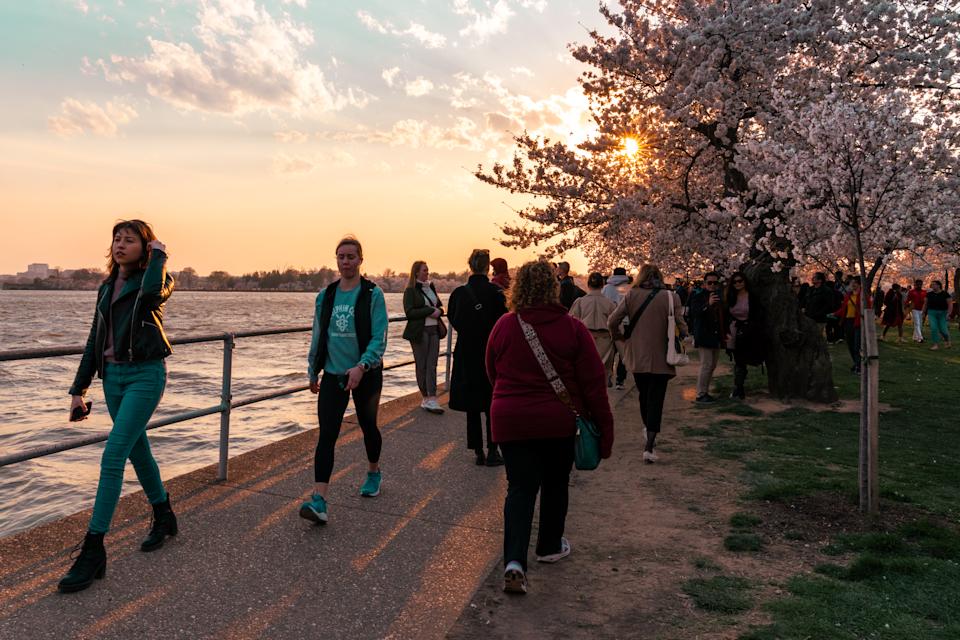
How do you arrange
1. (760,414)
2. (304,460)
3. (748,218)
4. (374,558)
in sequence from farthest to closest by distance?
(748,218), (760,414), (304,460), (374,558)

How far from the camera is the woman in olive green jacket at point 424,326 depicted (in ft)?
A: 27.7

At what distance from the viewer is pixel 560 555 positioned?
425cm

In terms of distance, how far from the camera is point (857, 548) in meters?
4.57

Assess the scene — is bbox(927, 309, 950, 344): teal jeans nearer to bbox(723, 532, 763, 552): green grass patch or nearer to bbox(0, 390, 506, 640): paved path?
bbox(723, 532, 763, 552): green grass patch

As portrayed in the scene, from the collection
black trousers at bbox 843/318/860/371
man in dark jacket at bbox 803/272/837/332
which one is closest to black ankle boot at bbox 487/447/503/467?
black trousers at bbox 843/318/860/371

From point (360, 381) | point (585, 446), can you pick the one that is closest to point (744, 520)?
point (585, 446)

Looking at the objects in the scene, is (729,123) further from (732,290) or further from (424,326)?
Result: (424,326)

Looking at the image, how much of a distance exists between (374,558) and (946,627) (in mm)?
3007

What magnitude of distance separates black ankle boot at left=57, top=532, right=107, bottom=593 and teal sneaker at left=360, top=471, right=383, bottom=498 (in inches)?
77.3

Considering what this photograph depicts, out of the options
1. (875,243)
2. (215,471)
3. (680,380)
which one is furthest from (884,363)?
(215,471)

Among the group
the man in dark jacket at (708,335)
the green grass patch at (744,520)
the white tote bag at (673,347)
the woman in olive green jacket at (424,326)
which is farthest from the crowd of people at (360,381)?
the man in dark jacket at (708,335)

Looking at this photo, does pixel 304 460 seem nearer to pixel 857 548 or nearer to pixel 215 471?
pixel 215 471

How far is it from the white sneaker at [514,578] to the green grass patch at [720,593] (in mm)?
911

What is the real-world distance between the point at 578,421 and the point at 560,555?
93cm
